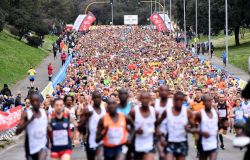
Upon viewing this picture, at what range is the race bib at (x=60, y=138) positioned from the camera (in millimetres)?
13758

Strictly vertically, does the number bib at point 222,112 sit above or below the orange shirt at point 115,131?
below

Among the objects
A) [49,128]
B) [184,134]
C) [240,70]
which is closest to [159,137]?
[184,134]

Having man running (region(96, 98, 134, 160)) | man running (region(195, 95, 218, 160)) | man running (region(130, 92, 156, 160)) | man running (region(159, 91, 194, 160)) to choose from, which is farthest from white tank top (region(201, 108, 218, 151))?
man running (region(96, 98, 134, 160))

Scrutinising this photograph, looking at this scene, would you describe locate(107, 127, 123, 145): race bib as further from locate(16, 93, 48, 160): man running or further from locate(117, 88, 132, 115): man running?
locate(16, 93, 48, 160): man running

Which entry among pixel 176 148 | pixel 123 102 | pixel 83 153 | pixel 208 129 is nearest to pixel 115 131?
pixel 123 102

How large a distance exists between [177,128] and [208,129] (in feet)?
2.42

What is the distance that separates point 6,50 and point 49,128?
51.0m

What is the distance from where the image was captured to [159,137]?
14023 mm

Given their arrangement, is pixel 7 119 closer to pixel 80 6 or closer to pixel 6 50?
pixel 6 50

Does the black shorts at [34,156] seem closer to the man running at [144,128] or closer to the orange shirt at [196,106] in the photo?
the man running at [144,128]

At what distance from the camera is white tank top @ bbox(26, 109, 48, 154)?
13.7 meters

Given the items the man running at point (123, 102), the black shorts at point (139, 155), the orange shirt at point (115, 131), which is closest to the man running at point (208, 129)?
the black shorts at point (139, 155)

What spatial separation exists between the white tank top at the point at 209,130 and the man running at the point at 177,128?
45 cm

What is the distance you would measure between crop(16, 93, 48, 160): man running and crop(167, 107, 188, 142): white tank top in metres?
2.15
